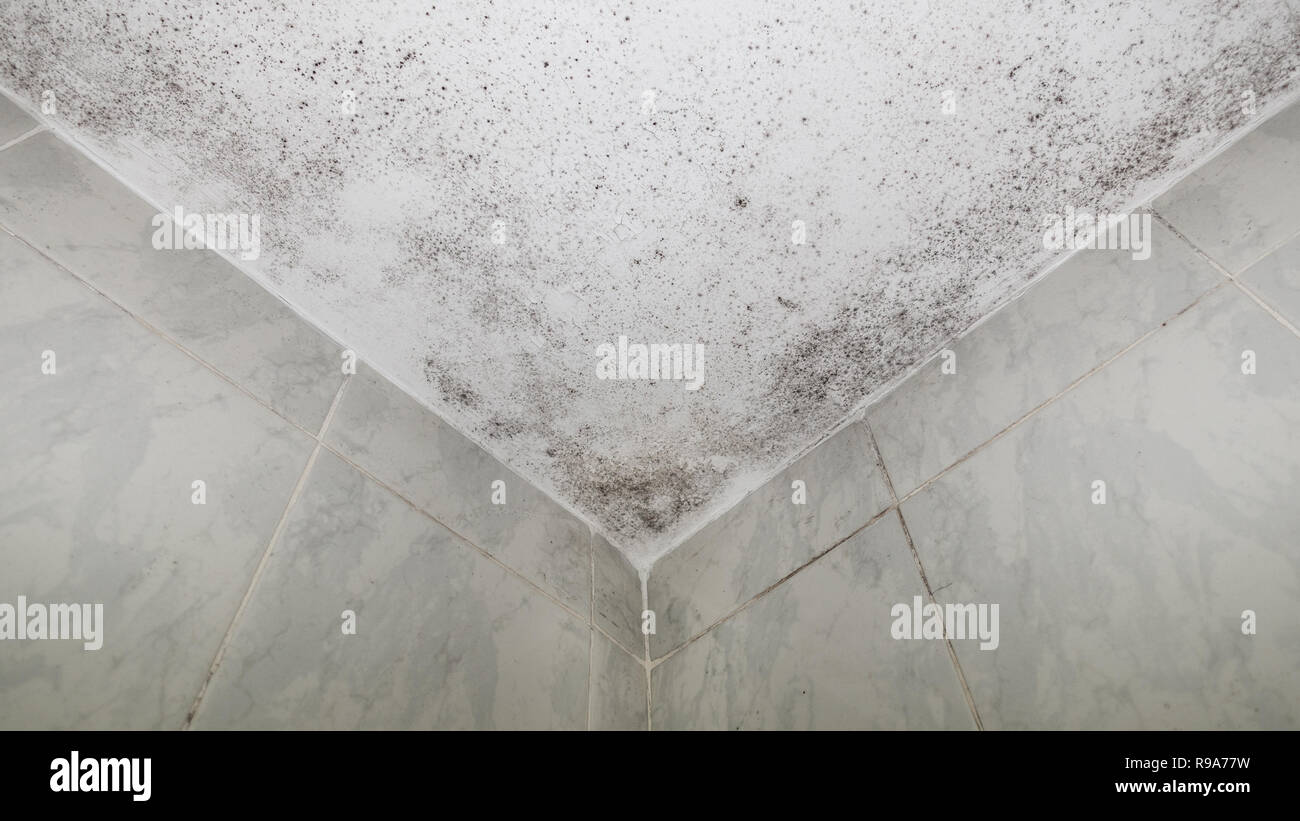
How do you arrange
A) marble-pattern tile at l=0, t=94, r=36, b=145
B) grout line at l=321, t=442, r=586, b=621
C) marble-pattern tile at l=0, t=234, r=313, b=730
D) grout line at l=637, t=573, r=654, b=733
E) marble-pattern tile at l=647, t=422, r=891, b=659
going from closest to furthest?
marble-pattern tile at l=0, t=234, r=313, b=730, marble-pattern tile at l=0, t=94, r=36, b=145, grout line at l=321, t=442, r=586, b=621, marble-pattern tile at l=647, t=422, r=891, b=659, grout line at l=637, t=573, r=654, b=733

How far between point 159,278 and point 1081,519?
1.22 m

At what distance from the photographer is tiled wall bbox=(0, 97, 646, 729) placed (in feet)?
2.13

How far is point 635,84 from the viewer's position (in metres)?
0.82

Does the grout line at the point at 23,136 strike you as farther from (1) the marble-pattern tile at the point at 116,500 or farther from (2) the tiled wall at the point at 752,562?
(1) the marble-pattern tile at the point at 116,500

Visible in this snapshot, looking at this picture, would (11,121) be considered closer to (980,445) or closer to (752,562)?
(752,562)

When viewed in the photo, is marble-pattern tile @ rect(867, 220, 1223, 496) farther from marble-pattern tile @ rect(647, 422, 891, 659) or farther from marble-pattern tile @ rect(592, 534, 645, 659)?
marble-pattern tile @ rect(592, 534, 645, 659)

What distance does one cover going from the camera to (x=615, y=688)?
1123 mm

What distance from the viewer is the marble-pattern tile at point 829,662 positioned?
0.81 meters

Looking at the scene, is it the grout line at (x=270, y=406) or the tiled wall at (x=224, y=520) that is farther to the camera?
the grout line at (x=270, y=406)

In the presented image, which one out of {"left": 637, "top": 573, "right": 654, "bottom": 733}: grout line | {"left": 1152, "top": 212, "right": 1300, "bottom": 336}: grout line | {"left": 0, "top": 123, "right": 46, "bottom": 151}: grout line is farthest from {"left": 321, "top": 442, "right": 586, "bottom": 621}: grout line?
{"left": 1152, "top": 212, "right": 1300, "bottom": 336}: grout line

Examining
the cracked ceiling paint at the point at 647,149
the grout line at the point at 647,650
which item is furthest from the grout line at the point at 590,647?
the cracked ceiling paint at the point at 647,149

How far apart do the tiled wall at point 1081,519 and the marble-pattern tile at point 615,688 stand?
0.05 m

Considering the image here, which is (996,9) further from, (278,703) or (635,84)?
(278,703)
